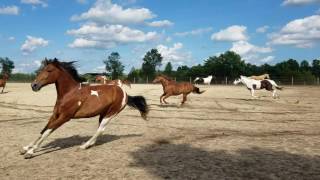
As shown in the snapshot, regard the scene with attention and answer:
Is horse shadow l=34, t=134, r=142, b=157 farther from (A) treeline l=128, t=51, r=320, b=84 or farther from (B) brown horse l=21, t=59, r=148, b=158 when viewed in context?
(A) treeline l=128, t=51, r=320, b=84

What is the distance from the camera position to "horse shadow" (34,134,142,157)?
35.5 feet

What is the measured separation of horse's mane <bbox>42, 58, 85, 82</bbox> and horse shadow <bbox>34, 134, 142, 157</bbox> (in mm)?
1625

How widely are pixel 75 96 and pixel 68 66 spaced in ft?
3.36

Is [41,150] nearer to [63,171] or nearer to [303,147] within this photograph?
[63,171]

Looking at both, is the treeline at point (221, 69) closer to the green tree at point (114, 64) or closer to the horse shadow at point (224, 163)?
the green tree at point (114, 64)

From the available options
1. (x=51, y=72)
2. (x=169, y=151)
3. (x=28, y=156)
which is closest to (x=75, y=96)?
(x=51, y=72)

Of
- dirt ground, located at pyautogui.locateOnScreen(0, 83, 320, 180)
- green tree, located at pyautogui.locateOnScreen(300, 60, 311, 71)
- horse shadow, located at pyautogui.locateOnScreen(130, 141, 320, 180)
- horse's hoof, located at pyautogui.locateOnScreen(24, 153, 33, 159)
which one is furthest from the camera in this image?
green tree, located at pyautogui.locateOnScreen(300, 60, 311, 71)

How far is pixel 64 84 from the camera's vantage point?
11.2 m

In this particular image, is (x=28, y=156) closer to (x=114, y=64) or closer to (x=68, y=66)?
(x=68, y=66)

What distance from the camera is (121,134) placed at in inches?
527

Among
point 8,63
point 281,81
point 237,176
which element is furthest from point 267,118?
point 8,63

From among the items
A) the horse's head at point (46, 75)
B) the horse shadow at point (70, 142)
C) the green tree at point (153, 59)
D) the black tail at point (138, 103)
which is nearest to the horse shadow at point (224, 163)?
the horse shadow at point (70, 142)

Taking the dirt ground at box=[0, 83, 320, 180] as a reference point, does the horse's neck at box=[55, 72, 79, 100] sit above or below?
above

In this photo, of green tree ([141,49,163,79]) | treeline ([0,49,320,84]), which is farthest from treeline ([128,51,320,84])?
green tree ([141,49,163,79])
